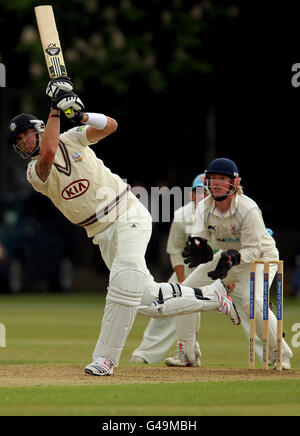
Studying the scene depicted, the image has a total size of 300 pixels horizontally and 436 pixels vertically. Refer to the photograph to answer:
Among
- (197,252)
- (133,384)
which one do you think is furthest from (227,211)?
(133,384)

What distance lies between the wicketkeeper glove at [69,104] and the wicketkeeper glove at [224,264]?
5.49ft

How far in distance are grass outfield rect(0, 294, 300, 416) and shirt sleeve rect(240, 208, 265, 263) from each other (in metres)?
0.92

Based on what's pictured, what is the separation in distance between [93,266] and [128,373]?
51.2 feet

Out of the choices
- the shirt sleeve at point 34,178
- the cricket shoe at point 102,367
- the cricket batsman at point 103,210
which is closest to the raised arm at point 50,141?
the cricket batsman at point 103,210

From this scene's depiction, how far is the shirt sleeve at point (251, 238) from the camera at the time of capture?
9195 millimetres

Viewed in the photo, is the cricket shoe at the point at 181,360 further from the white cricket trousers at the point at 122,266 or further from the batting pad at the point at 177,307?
the white cricket trousers at the point at 122,266

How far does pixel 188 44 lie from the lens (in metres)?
22.2

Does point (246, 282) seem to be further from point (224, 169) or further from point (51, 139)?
point (51, 139)

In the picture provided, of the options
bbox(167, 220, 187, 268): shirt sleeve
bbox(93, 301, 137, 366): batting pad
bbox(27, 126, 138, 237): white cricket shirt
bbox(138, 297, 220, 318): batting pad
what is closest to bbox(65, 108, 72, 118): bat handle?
bbox(27, 126, 138, 237): white cricket shirt

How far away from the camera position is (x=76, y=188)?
848 centimetres

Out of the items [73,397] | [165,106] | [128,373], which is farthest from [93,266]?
[73,397]

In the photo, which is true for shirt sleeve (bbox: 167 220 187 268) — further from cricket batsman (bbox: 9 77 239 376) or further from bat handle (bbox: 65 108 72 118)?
bat handle (bbox: 65 108 72 118)

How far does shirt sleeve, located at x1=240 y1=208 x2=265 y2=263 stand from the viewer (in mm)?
9195
